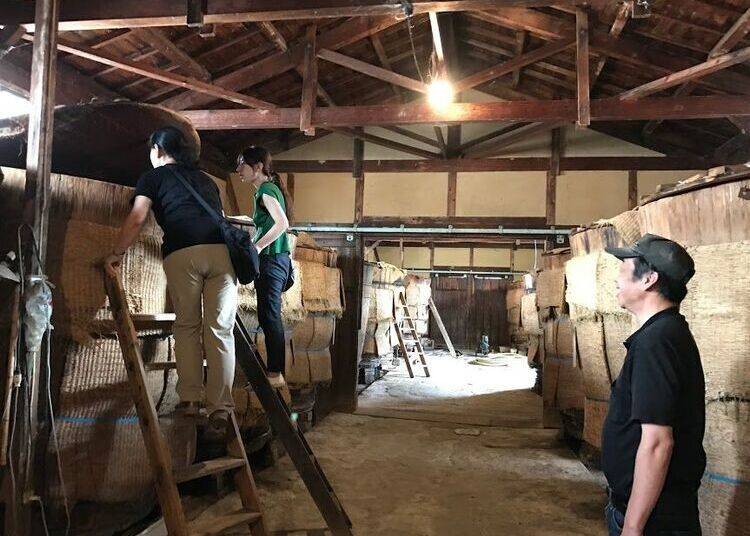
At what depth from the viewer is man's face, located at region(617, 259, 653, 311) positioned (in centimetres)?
185

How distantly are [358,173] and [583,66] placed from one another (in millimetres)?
3739

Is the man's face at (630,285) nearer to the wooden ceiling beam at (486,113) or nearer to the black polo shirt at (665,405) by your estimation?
the black polo shirt at (665,405)

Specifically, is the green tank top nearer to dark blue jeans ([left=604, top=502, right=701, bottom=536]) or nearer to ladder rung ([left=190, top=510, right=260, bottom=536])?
ladder rung ([left=190, top=510, right=260, bottom=536])

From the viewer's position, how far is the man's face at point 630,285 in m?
1.85

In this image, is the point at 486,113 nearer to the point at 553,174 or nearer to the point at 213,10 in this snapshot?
the point at 553,174

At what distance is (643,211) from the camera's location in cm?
291

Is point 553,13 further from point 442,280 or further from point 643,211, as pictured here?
point 442,280

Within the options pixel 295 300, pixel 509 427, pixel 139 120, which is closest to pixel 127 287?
pixel 139 120

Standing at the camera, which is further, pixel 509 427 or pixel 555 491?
pixel 509 427

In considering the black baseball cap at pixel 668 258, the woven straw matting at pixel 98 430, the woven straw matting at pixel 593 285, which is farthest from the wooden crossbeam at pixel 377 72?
the black baseball cap at pixel 668 258

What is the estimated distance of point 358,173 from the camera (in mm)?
8086

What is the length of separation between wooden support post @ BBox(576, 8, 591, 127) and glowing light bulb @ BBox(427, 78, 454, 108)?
1.31m

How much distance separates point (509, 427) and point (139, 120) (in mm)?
5326

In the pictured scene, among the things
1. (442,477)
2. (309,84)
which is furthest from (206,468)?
(309,84)
